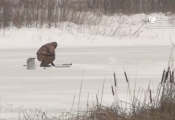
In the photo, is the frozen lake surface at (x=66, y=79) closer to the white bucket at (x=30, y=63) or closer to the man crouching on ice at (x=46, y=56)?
the white bucket at (x=30, y=63)

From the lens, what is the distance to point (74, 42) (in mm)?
13219

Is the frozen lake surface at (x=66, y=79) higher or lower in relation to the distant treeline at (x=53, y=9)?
lower

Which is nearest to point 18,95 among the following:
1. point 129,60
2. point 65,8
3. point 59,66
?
point 59,66

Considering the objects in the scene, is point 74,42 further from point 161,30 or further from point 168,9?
point 168,9

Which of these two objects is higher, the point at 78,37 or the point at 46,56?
the point at 46,56

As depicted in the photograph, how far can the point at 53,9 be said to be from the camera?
1596 cm

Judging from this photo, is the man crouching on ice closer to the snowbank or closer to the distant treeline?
the snowbank

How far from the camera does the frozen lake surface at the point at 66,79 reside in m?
4.39

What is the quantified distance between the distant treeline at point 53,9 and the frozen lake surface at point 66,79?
235 inches

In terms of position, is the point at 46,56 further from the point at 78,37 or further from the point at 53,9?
the point at 53,9

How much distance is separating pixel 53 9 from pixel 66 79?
10.3 m

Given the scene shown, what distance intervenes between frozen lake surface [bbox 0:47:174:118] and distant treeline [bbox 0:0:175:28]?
596 cm

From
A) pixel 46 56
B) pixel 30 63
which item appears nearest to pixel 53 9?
pixel 46 56

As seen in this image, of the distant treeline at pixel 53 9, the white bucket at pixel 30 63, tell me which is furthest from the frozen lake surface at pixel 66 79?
the distant treeline at pixel 53 9
